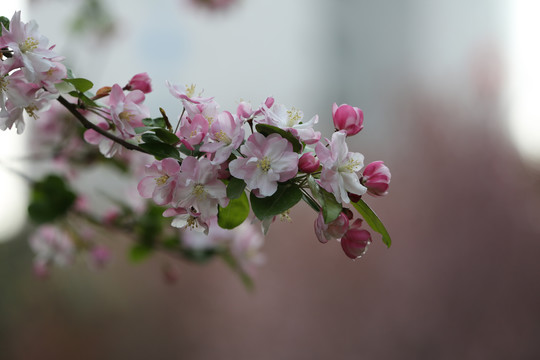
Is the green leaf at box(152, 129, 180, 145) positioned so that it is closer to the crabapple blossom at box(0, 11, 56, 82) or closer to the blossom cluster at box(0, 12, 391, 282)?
the blossom cluster at box(0, 12, 391, 282)

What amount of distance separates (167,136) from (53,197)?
70 centimetres

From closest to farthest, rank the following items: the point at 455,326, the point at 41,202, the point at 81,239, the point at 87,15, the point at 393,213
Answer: the point at 41,202, the point at 81,239, the point at 87,15, the point at 455,326, the point at 393,213

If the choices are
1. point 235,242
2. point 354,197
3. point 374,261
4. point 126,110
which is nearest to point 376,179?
point 354,197

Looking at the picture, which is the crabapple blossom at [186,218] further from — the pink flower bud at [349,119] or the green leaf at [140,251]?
the green leaf at [140,251]

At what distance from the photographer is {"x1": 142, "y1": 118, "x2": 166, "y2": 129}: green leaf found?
1.82 ft

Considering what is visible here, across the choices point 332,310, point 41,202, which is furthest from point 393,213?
point 41,202

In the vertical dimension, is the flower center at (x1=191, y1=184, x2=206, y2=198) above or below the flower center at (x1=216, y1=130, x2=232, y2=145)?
below

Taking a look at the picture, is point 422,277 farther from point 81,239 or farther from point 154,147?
point 154,147

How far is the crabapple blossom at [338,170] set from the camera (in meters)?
0.47

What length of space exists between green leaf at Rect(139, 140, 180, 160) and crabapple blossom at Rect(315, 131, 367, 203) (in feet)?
0.43

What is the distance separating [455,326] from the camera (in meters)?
2.69

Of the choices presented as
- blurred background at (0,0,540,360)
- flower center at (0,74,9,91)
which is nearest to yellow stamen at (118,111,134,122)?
flower center at (0,74,9,91)

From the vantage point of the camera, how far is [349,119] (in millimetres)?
513

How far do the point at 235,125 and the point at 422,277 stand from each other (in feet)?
8.19
